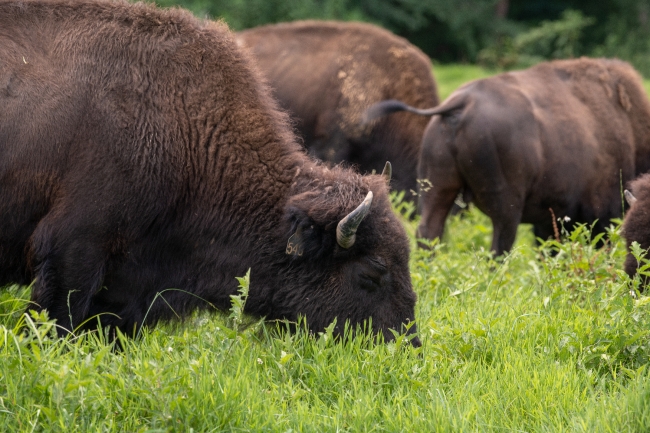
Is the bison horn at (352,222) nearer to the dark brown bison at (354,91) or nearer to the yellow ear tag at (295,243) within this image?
the yellow ear tag at (295,243)

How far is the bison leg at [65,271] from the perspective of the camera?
14.4 ft

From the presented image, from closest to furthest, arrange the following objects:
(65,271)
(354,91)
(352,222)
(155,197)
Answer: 1. (352,222)
2. (65,271)
3. (155,197)
4. (354,91)

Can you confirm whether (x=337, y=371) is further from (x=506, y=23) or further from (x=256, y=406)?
→ (x=506, y=23)

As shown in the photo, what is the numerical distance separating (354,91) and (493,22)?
19251 mm

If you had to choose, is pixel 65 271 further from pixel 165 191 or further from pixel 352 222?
pixel 352 222

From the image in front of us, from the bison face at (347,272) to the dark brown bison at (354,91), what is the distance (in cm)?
522

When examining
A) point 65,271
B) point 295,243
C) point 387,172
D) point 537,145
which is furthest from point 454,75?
point 65,271

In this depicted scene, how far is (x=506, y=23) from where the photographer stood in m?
28.1

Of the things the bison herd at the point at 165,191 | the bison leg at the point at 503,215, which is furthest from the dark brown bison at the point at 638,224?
the bison leg at the point at 503,215

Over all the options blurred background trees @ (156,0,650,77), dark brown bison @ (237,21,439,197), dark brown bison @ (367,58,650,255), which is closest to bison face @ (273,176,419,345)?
dark brown bison @ (367,58,650,255)

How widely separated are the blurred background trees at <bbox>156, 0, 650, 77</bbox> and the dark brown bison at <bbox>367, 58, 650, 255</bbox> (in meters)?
15.6

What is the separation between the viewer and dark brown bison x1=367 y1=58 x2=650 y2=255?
23.5 ft

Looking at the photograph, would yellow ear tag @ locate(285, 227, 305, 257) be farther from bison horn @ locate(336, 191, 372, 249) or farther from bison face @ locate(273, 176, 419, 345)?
bison horn @ locate(336, 191, 372, 249)

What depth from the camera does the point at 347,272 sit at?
15.1ft
